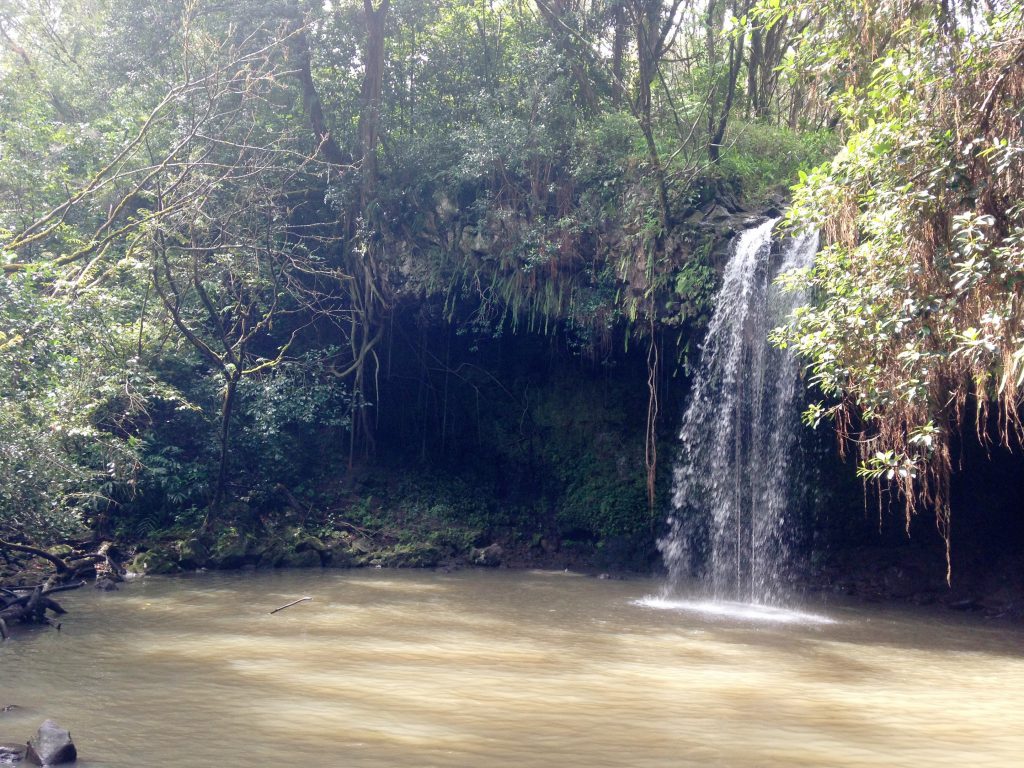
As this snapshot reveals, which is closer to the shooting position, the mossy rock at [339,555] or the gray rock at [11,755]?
the gray rock at [11,755]

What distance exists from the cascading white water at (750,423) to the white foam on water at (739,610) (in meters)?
0.59

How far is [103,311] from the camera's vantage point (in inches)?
405

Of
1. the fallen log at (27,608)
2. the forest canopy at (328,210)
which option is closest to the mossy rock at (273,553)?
the forest canopy at (328,210)

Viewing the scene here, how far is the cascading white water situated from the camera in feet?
37.6

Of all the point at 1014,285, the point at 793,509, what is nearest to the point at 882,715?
the point at 1014,285

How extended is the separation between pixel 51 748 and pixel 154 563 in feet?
27.2

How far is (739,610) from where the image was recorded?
10.7 m

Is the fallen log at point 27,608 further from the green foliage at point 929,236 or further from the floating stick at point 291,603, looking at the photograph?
the green foliage at point 929,236

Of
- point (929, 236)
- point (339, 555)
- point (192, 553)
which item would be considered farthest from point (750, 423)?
point (192, 553)

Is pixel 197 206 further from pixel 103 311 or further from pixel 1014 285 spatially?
pixel 1014 285

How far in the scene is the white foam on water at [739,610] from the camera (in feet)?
33.0

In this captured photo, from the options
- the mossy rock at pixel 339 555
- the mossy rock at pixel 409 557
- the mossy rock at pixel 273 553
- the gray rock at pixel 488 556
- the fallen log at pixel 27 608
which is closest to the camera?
the fallen log at pixel 27 608

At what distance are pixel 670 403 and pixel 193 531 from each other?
301 inches

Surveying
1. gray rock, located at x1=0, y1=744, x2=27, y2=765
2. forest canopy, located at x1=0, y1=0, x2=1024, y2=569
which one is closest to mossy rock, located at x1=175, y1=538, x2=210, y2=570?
forest canopy, located at x1=0, y1=0, x2=1024, y2=569
